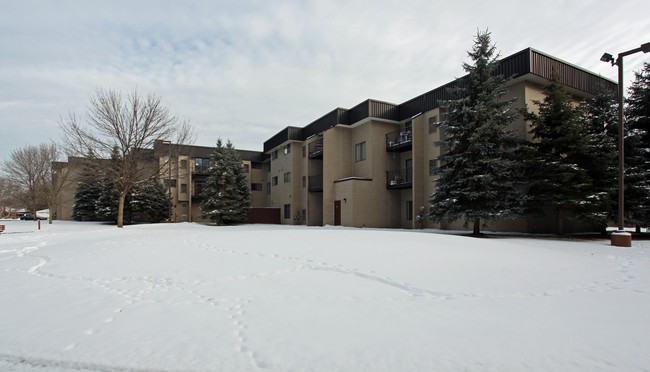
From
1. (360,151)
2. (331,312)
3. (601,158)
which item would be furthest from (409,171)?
(331,312)

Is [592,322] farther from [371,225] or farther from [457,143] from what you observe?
[371,225]

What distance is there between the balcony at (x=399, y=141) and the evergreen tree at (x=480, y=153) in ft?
20.9

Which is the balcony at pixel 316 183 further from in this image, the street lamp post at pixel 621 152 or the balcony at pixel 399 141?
the street lamp post at pixel 621 152

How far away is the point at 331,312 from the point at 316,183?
24851 millimetres

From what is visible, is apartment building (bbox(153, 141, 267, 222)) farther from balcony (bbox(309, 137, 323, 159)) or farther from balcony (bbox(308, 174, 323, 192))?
balcony (bbox(308, 174, 323, 192))

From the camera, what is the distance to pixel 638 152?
1464cm

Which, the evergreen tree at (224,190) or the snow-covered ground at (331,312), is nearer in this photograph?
the snow-covered ground at (331,312)

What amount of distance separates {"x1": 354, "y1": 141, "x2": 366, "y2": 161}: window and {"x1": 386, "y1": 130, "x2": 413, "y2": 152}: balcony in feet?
6.19

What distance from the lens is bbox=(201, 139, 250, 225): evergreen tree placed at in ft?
97.2

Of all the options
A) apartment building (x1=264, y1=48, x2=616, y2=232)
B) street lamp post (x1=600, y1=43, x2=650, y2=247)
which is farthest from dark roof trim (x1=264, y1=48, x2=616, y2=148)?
street lamp post (x1=600, y1=43, x2=650, y2=247)

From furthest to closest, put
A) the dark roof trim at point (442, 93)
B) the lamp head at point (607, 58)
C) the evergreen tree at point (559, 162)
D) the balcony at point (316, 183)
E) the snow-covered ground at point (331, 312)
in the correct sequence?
the balcony at point (316, 183), the dark roof trim at point (442, 93), the evergreen tree at point (559, 162), the lamp head at point (607, 58), the snow-covered ground at point (331, 312)

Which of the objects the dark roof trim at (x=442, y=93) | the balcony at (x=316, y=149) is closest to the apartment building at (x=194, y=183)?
the dark roof trim at (x=442, y=93)

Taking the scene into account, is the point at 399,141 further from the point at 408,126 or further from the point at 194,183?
the point at 194,183

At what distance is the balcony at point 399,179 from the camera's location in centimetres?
2256
